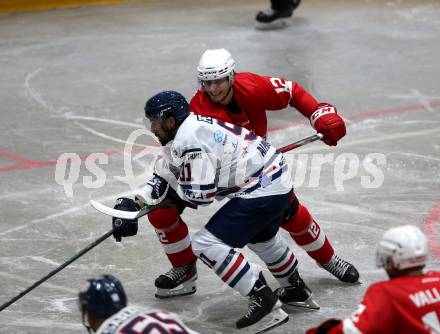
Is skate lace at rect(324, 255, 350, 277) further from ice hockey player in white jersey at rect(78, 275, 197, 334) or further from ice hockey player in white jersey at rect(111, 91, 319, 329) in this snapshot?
ice hockey player in white jersey at rect(78, 275, 197, 334)

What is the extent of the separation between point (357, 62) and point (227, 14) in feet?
8.35

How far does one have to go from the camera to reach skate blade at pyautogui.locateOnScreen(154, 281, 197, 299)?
16.6 ft

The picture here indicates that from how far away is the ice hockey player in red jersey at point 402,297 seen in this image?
3.16 metres

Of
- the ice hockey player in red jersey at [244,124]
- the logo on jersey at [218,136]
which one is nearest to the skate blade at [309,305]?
the ice hockey player in red jersey at [244,124]

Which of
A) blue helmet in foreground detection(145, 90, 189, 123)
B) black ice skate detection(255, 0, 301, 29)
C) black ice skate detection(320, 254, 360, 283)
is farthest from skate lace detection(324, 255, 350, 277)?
black ice skate detection(255, 0, 301, 29)

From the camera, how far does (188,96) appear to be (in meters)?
8.54

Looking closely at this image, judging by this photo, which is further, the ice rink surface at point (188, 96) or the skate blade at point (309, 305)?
the ice rink surface at point (188, 96)

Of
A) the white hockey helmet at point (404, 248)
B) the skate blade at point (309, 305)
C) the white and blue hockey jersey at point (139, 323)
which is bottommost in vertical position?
the skate blade at point (309, 305)

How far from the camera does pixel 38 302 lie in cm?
500

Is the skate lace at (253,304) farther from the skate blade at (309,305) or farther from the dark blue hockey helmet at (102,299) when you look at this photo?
the dark blue hockey helmet at (102,299)

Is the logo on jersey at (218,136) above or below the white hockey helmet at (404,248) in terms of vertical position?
below

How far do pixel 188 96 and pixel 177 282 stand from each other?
3.72 m

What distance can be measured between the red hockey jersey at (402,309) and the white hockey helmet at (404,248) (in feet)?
0.20

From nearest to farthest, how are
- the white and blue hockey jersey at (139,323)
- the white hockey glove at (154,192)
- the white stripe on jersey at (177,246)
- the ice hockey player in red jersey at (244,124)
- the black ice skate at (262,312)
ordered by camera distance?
the white and blue hockey jersey at (139,323)
the black ice skate at (262,312)
the white hockey glove at (154,192)
the ice hockey player in red jersey at (244,124)
the white stripe on jersey at (177,246)
